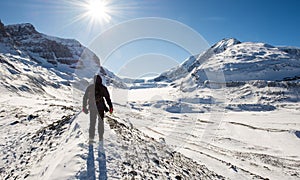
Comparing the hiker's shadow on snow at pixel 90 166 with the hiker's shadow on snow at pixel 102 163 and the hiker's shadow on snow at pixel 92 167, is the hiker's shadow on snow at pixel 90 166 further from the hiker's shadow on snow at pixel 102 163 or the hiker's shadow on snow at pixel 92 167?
the hiker's shadow on snow at pixel 102 163

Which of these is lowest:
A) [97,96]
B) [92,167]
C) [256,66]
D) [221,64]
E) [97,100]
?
[92,167]

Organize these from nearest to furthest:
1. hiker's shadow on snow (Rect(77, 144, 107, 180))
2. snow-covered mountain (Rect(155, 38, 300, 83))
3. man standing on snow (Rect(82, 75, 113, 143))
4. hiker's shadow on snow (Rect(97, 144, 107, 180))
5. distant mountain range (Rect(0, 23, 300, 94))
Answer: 1. hiker's shadow on snow (Rect(77, 144, 107, 180))
2. hiker's shadow on snow (Rect(97, 144, 107, 180))
3. man standing on snow (Rect(82, 75, 113, 143))
4. distant mountain range (Rect(0, 23, 300, 94))
5. snow-covered mountain (Rect(155, 38, 300, 83))

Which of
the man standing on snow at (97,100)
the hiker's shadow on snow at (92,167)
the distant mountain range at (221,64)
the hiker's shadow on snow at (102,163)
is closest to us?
the hiker's shadow on snow at (92,167)

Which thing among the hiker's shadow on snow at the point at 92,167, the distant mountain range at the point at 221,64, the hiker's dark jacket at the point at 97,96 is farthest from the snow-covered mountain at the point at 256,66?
the hiker's shadow on snow at the point at 92,167

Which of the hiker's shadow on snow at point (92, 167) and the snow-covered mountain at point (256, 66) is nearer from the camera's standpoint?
the hiker's shadow on snow at point (92, 167)

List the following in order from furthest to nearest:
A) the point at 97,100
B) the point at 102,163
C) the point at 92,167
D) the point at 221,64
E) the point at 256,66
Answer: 1. the point at 221,64
2. the point at 256,66
3. the point at 97,100
4. the point at 102,163
5. the point at 92,167

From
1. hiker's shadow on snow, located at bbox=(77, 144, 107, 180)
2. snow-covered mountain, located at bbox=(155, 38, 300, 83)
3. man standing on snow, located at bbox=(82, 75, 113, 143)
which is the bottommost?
hiker's shadow on snow, located at bbox=(77, 144, 107, 180)

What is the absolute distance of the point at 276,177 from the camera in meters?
16.9

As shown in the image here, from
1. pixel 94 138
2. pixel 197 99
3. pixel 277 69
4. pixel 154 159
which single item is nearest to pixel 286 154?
pixel 154 159

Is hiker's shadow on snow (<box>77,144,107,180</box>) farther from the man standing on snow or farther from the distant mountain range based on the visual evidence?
the distant mountain range

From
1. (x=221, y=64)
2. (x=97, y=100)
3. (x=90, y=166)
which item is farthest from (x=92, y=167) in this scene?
(x=221, y=64)

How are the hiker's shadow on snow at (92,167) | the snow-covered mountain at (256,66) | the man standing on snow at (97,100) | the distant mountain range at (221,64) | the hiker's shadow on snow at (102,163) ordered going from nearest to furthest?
the hiker's shadow on snow at (92,167) → the hiker's shadow on snow at (102,163) → the man standing on snow at (97,100) → the distant mountain range at (221,64) → the snow-covered mountain at (256,66)

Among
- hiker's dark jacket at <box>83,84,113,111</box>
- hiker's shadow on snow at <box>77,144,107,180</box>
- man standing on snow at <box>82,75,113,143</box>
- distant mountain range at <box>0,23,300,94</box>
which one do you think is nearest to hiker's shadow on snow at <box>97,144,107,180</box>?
hiker's shadow on snow at <box>77,144,107,180</box>

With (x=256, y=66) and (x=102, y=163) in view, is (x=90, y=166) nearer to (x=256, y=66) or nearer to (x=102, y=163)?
(x=102, y=163)
